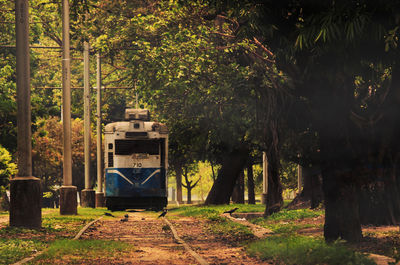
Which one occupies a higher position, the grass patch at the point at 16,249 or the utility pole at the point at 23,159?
the utility pole at the point at 23,159

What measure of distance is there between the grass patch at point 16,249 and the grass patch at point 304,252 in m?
4.64

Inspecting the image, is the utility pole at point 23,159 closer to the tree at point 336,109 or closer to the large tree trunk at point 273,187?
the tree at point 336,109

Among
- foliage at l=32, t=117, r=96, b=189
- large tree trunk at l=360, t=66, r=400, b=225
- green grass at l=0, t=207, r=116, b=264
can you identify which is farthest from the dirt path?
foliage at l=32, t=117, r=96, b=189

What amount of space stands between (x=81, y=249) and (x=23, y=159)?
5.14 meters

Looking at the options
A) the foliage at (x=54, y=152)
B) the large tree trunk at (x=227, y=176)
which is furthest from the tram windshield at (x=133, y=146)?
the foliage at (x=54, y=152)

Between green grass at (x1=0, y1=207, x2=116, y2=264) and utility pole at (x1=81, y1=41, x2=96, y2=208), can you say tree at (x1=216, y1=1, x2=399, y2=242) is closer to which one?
green grass at (x1=0, y1=207, x2=116, y2=264)

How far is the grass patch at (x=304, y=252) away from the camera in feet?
41.0

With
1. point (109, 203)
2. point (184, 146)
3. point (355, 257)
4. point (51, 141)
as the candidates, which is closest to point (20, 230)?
point (109, 203)

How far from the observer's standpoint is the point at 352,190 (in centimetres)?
1570

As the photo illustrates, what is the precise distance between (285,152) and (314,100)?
20822 millimetres

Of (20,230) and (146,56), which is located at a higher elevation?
(146,56)

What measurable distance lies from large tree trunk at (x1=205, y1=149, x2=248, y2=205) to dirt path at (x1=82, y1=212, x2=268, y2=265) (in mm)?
17290

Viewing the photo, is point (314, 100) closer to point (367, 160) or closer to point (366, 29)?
point (367, 160)

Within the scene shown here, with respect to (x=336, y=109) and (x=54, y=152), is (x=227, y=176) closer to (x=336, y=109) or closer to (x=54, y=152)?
(x=54, y=152)
